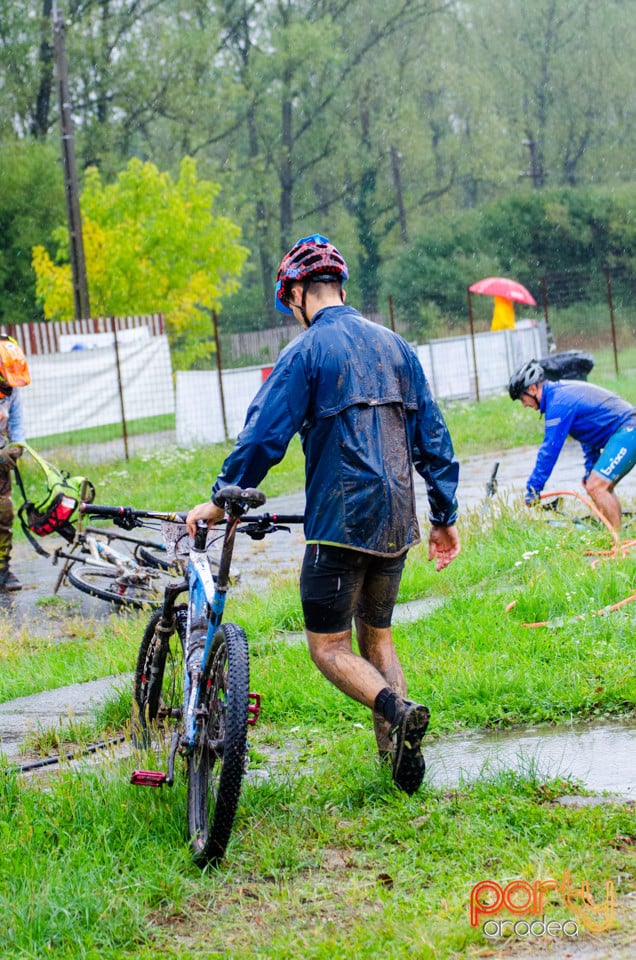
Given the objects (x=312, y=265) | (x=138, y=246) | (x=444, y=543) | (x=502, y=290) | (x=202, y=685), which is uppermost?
(x=138, y=246)

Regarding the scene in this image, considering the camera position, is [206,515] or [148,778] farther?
[206,515]

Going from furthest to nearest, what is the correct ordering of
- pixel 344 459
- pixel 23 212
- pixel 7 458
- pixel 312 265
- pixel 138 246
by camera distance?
pixel 23 212, pixel 138 246, pixel 7 458, pixel 312 265, pixel 344 459

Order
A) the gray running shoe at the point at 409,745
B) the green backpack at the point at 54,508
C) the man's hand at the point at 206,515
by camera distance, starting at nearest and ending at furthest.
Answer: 1. the gray running shoe at the point at 409,745
2. the man's hand at the point at 206,515
3. the green backpack at the point at 54,508

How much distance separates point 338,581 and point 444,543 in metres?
0.62

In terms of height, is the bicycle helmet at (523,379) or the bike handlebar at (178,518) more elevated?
the bicycle helmet at (523,379)

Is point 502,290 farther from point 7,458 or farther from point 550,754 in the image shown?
point 550,754

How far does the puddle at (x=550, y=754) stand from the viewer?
438 cm

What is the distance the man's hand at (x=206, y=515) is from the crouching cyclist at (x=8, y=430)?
16.2 feet

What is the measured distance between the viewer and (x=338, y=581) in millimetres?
4406

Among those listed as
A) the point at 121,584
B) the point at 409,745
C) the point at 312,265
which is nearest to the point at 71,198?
the point at 121,584

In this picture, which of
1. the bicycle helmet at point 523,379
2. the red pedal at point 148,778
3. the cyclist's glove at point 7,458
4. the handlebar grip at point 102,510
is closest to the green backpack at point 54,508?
the cyclist's glove at point 7,458

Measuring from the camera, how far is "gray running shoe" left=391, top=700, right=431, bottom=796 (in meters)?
4.10

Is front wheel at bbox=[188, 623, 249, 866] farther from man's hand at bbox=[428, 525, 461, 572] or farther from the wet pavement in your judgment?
man's hand at bbox=[428, 525, 461, 572]

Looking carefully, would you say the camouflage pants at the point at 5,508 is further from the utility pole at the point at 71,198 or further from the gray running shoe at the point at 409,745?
the utility pole at the point at 71,198
